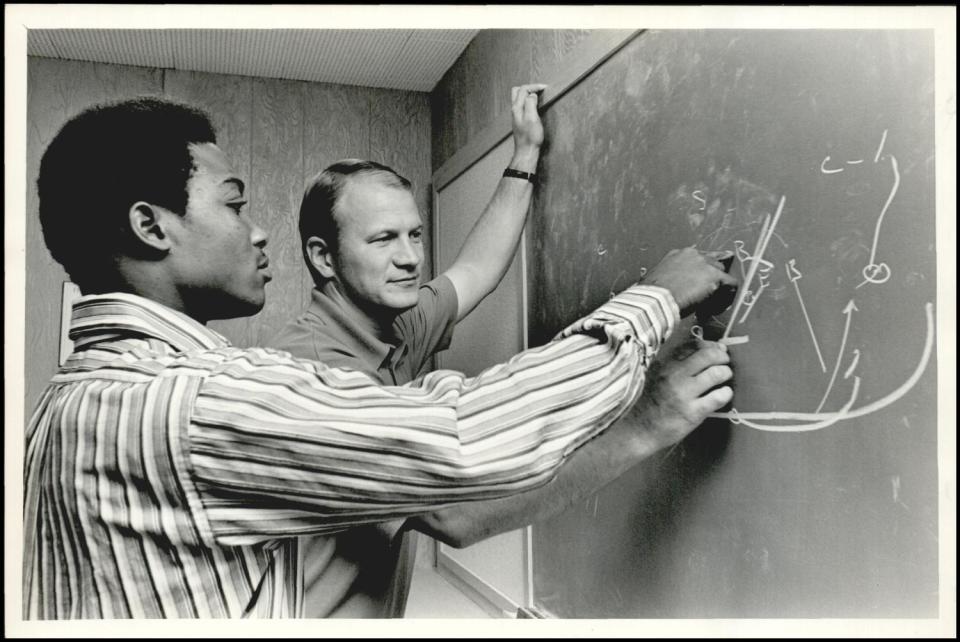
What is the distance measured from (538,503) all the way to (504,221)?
1.87 feet

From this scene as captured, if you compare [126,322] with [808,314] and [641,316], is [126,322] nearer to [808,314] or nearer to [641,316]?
[641,316]

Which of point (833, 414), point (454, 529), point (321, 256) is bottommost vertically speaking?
point (454, 529)

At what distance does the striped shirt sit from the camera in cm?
56

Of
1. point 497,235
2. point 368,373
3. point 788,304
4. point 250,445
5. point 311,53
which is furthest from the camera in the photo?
point 311,53

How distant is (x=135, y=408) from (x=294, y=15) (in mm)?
538

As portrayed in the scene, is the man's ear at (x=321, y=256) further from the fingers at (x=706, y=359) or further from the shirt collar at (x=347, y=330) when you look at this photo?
the fingers at (x=706, y=359)

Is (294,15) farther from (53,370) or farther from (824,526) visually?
(53,370)

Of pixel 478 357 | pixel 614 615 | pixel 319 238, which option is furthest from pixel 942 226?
pixel 478 357

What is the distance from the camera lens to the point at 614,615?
109 centimetres

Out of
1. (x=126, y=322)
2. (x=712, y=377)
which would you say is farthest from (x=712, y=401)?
(x=126, y=322)

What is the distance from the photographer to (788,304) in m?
0.77

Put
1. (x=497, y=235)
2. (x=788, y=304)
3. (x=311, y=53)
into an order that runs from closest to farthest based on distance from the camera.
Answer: (x=788, y=304), (x=497, y=235), (x=311, y=53)

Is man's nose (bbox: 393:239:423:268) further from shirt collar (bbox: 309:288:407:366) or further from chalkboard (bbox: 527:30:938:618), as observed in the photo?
chalkboard (bbox: 527:30:938:618)

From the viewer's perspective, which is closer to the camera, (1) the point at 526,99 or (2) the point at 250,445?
(2) the point at 250,445
